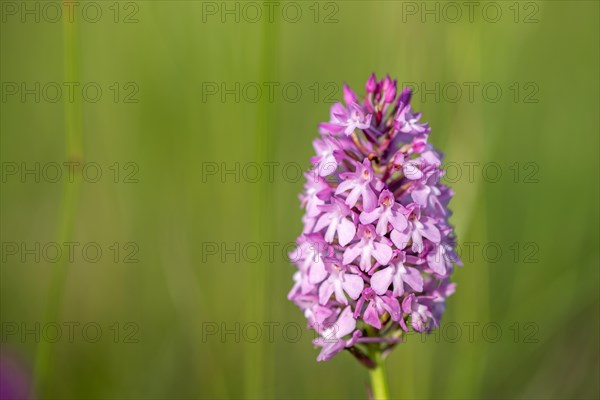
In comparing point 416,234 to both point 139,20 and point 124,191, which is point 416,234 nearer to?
point 124,191

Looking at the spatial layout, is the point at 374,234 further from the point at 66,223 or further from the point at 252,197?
the point at 252,197

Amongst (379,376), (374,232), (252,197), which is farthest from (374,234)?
(252,197)

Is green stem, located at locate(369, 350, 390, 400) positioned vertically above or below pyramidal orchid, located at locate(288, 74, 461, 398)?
below

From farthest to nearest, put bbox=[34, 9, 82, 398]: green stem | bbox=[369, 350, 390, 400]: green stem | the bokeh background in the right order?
the bokeh background
bbox=[34, 9, 82, 398]: green stem
bbox=[369, 350, 390, 400]: green stem

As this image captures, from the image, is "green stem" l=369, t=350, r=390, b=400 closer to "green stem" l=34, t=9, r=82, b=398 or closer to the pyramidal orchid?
the pyramidal orchid

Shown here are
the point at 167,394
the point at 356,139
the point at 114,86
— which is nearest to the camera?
the point at 356,139

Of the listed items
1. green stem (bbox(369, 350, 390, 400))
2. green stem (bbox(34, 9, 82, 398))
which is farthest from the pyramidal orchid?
green stem (bbox(34, 9, 82, 398))

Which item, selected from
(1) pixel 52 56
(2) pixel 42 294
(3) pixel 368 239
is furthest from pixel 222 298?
(1) pixel 52 56

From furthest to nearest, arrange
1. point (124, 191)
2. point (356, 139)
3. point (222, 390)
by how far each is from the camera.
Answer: point (124, 191)
point (222, 390)
point (356, 139)
